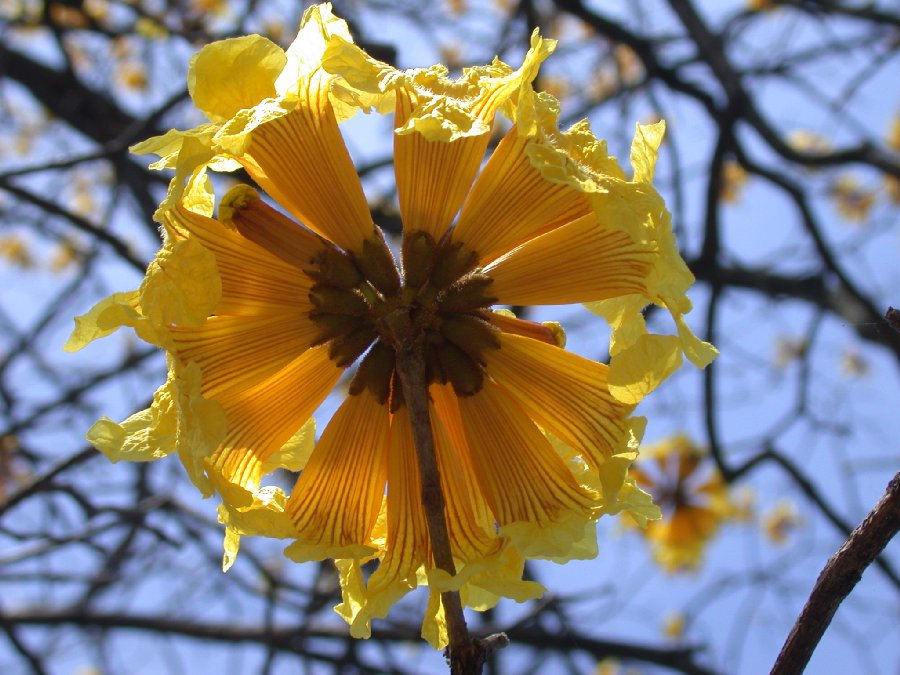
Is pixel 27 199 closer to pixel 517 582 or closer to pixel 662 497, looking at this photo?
pixel 517 582

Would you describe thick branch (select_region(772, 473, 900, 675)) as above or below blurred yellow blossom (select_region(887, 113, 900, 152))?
below

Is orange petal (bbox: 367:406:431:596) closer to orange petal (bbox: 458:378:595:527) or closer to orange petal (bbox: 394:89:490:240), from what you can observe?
orange petal (bbox: 458:378:595:527)

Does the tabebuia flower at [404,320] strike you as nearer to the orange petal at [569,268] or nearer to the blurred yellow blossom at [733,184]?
the orange petal at [569,268]

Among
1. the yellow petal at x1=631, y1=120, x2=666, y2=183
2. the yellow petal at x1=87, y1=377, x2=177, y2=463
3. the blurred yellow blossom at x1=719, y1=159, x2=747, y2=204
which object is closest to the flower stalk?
the yellow petal at x1=87, y1=377, x2=177, y2=463

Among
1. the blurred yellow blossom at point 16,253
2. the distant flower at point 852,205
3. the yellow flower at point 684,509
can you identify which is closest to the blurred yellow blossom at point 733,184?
the distant flower at point 852,205

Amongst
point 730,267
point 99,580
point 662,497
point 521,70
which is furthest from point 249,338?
point 662,497
